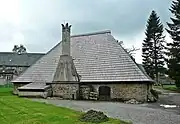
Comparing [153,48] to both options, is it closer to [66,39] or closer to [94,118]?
[66,39]

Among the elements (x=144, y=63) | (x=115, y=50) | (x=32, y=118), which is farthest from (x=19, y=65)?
(x=32, y=118)

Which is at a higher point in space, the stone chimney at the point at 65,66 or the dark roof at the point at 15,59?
the dark roof at the point at 15,59

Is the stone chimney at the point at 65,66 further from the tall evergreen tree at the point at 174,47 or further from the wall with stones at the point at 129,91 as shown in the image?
the tall evergreen tree at the point at 174,47

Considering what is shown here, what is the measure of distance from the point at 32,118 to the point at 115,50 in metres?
17.3

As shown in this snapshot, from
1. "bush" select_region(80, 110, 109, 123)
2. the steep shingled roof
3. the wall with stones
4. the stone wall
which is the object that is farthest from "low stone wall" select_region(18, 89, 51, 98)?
"bush" select_region(80, 110, 109, 123)

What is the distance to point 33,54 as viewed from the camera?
6925 cm

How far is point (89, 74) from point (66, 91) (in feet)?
9.08

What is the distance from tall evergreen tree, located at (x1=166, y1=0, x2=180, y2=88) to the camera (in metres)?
38.0

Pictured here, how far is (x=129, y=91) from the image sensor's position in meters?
25.6

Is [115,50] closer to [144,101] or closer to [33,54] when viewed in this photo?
[144,101]

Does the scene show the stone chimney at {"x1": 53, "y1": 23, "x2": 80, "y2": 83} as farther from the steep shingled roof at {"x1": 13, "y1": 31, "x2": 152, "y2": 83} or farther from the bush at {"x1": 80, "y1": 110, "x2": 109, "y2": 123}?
the bush at {"x1": 80, "y1": 110, "x2": 109, "y2": 123}

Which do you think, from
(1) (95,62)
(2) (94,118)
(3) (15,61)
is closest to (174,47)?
(1) (95,62)

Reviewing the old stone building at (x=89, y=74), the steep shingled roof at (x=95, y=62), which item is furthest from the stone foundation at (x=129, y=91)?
the steep shingled roof at (x=95, y=62)

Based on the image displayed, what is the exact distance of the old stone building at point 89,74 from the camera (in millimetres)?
25688
